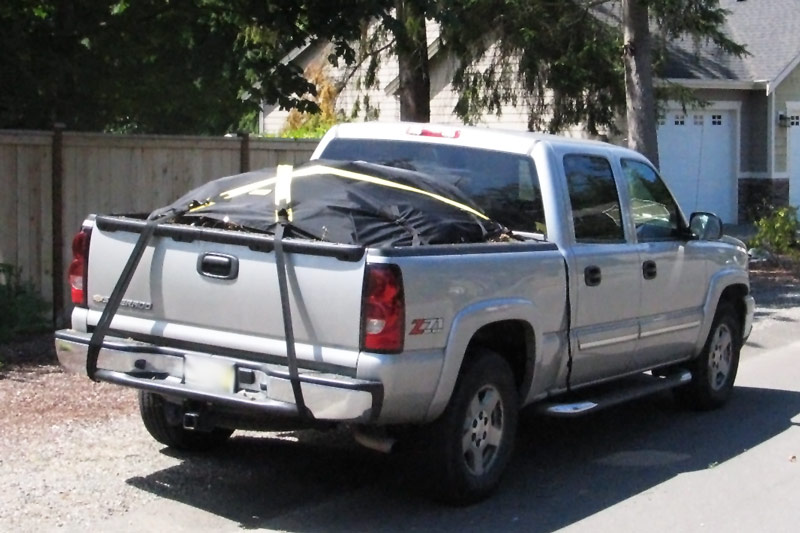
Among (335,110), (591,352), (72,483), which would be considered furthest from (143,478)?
(335,110)

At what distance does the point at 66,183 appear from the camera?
11.7 metres

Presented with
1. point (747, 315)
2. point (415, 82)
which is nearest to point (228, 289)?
point (747, 315)

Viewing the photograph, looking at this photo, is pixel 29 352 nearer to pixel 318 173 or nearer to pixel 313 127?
pixel 318 173

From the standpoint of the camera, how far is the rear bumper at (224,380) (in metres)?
5.86

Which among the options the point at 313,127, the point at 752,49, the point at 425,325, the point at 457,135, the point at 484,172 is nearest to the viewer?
the point at 425,325

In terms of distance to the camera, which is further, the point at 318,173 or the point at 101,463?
the point at 101,463

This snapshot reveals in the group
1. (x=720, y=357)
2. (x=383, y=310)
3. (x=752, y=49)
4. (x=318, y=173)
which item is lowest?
(x=720, y=357)

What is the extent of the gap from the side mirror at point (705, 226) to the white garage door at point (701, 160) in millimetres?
15918

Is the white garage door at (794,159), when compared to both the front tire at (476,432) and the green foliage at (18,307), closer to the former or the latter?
the green foliage at (18,307)

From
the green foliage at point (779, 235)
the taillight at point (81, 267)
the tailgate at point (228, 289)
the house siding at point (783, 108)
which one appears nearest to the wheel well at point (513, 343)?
the tailgate at point (228, 289)

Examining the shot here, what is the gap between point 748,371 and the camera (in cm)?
1123

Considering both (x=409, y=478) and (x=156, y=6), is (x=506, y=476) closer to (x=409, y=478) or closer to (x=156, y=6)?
(x=409, y=478)

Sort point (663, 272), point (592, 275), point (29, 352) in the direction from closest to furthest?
point (592, 275) → point (663, 272) → point (29, 352)

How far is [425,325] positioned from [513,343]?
111 cm
